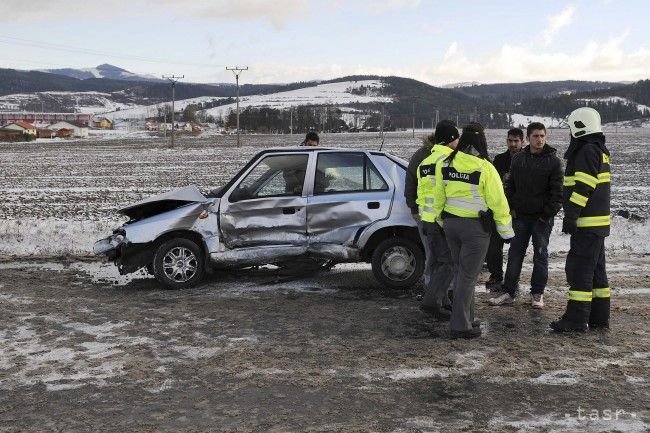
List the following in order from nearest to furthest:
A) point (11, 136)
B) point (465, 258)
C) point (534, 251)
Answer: point (465, 258), point (534, 251), point (11, 136)

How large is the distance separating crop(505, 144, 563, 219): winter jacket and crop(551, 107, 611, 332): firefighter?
83 cm

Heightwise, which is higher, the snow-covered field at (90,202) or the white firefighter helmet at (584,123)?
the white firefighter helmet at (584,123)

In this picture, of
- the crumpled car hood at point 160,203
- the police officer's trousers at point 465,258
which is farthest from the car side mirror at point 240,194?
the police officer's trousers at point 465,258

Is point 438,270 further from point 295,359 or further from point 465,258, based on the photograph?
point 295,359

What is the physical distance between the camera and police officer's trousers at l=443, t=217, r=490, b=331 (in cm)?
574

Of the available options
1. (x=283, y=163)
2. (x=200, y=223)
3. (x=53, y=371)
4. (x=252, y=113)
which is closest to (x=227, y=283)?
(x=200, y=223)

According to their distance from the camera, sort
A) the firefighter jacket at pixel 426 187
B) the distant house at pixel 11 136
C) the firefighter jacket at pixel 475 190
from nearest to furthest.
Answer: the firefighter jacket at pixel 475 190, the firefighter jacket at pixel 426 187, the distant house at pixel 11 136

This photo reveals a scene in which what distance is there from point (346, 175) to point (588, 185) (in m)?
3.11

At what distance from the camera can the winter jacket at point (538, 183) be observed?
6.79 meters

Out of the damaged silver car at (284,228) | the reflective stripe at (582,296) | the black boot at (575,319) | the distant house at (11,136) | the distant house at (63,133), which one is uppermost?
the distant house at (63,133)

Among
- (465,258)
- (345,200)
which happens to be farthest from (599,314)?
(345,200)

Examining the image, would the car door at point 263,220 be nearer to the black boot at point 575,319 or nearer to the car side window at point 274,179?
the car side window at point 274,179

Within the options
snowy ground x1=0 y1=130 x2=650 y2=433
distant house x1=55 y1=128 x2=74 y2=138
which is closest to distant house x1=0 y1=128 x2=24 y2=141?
distant house x1=55 y1=128 x2=74 y2=138

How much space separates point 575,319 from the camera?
596 centimetres
